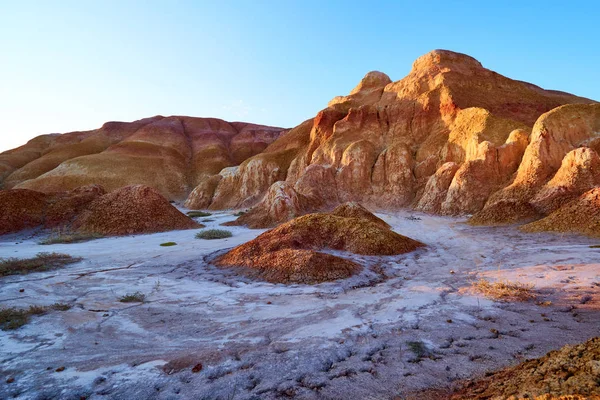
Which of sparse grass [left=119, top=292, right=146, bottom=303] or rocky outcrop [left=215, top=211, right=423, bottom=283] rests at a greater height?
rocky outcrop [left=215, top=211, right=423, bottom=283]

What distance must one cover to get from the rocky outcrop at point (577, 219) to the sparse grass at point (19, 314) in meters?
17.4

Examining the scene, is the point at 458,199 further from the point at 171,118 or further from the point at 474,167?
the point at 171,118

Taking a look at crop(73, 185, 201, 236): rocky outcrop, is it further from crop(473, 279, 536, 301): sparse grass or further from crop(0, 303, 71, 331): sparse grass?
crop(473, 279, 536, 301): sparse grass

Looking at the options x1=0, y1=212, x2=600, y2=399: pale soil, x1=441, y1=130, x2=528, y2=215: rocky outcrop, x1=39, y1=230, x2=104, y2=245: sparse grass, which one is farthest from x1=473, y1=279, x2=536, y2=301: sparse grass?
x1=441, y1=130, x2=528, y2=215: rocky outcrop

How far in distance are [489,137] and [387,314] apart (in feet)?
91.1

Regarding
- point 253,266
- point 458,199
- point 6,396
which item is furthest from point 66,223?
point 458,199

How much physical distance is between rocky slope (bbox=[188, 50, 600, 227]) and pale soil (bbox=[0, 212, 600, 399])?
1356 centimetres

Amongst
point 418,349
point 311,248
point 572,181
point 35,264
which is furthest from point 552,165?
point 35,264

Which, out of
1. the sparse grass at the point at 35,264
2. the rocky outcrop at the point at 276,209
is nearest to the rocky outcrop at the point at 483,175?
the rocky outcrop at the point at 276,209

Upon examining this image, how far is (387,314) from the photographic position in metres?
5.70

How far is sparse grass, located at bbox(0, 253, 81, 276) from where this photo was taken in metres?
9.09

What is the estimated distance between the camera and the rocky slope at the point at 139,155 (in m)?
50.5

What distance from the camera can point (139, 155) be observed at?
5894cm

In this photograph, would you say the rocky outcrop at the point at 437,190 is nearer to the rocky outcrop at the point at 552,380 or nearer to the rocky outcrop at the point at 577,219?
the rocky outcrop at the point at 577,219
